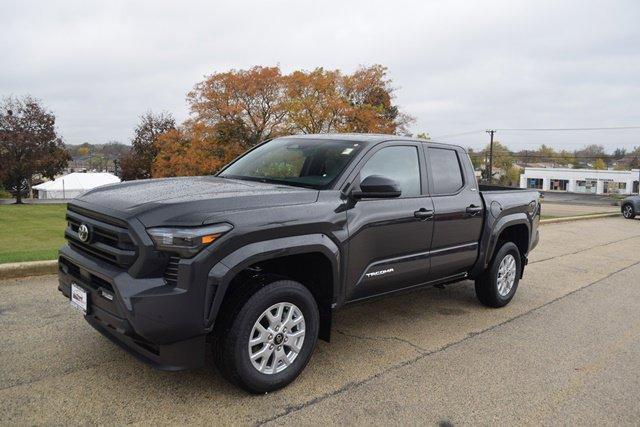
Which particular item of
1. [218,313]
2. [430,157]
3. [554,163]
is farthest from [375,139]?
[554,163]

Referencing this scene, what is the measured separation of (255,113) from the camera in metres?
34.3

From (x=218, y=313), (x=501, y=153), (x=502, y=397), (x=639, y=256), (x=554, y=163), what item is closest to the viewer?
(x=218, y=313)

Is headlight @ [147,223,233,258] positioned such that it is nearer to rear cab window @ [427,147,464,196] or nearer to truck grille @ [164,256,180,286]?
truck grille @ [164,256,180,286]

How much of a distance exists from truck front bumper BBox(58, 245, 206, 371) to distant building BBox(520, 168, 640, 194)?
326 feet

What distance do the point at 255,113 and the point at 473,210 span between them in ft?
101

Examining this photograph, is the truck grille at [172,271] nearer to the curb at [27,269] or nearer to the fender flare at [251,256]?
the fender flare at [251,256]

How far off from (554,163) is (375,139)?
139088 millimetres

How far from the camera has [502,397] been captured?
11.4 ft

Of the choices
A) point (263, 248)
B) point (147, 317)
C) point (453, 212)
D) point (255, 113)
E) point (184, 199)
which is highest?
point (255, 113)

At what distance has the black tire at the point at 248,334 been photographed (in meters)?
3.14

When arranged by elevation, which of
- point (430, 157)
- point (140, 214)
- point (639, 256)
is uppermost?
point (430, 157)

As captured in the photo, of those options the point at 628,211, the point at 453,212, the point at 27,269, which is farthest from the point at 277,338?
the point at 628,211

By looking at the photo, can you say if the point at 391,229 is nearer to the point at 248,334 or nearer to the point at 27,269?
the point at 248,334

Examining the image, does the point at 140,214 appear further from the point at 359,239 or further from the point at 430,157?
the point at 430,157
